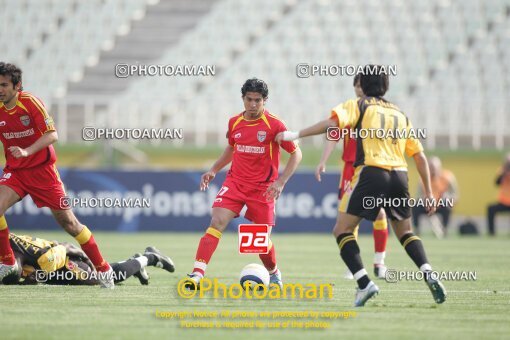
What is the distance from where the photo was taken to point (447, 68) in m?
28.5

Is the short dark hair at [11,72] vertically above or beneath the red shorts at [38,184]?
above

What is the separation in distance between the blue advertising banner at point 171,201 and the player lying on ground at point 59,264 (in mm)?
11915

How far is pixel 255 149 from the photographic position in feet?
32.3

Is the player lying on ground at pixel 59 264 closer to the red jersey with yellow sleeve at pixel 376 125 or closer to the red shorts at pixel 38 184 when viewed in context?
the red shorts at pixel 38 184

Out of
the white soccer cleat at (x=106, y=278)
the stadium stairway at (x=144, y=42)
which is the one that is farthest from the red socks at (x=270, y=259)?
the stadium stairway at (x=144, y=42)

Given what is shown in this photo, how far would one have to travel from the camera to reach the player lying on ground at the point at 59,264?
32.4 feet

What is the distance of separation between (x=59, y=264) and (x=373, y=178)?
3355 mm

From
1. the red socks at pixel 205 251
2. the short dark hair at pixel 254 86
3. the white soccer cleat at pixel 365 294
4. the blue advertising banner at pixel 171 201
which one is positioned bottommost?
the blue advertising banner at pixel 171 201

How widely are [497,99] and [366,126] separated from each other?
18.4m

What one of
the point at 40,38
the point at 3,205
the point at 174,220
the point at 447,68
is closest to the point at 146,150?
the point at 174,220

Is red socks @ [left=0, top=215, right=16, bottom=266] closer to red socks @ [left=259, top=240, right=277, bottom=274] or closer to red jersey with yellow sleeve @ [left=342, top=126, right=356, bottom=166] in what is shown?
red socks @ [left=259, top=240, right=277, bottom=274]

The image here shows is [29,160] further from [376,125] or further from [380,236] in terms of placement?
[380,236]

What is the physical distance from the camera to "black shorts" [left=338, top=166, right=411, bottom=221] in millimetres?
8578

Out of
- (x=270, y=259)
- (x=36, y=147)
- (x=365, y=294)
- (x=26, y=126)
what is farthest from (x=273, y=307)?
(x=26, y=126)
